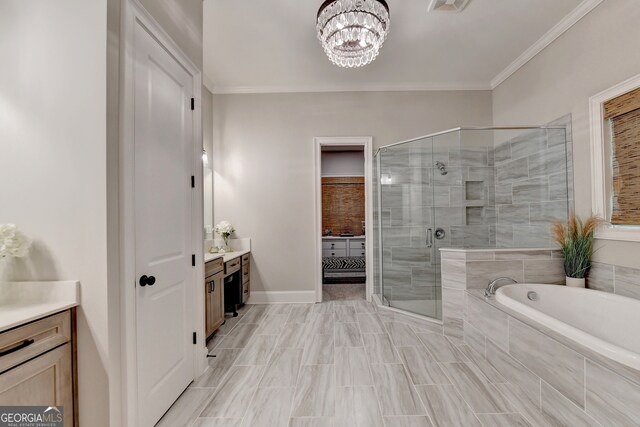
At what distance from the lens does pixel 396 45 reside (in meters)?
3.06

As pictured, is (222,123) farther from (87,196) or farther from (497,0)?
(497,0)

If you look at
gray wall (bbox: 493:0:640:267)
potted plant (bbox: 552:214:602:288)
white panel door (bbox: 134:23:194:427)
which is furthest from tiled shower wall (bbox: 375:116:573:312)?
white panel door (bbox: 134:23:194:427)

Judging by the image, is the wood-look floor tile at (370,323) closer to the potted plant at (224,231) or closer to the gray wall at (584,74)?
the potted plant at (224,231)

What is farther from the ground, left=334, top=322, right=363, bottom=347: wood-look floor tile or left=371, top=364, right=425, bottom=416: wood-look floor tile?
left=371, top=364, right=425, bottom=416: wood-look floor tile

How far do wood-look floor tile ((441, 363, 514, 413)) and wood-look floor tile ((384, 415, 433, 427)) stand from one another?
34cm

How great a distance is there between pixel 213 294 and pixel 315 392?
1361 millimetres

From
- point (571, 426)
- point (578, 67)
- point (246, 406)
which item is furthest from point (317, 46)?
point (571, 426)

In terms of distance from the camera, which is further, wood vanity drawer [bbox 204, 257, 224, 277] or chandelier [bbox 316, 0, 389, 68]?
wood vanity drawer [bbox 204, 257, 224, 277]

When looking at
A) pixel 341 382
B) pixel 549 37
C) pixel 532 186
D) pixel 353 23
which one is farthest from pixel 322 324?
pixel 549 37

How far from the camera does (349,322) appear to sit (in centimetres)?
323

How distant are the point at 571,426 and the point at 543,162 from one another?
8.11 ft

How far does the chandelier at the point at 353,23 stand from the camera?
202 centimetres

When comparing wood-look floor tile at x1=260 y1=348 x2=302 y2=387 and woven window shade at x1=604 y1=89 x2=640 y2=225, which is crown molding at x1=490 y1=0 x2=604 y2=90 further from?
wood-look floor tile at x1=260 y1=348 x2=302 y2=387

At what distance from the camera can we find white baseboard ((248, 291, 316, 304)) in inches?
156
